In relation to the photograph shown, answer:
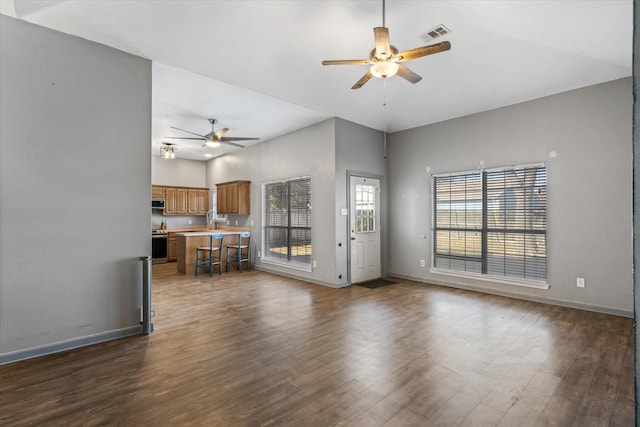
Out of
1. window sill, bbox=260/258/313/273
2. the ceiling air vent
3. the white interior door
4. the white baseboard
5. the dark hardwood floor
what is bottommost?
the dark hardwood floor

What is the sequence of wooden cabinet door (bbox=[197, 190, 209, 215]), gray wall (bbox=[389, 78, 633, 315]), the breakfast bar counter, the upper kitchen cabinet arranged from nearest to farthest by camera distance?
gray wall (bbox=[389, 78, 633, 315]) → the breakfast bar counter → the upper kitchen cabinet → wooden cabinet door (bbox=[197, 190, 209, 215])

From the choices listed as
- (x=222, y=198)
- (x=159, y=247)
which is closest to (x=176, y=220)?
(x=159, y=247)

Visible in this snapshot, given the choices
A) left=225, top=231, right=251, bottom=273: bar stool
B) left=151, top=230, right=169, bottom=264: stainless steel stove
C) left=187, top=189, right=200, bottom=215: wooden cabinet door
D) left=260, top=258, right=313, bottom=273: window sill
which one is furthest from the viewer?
left=187, top=189, right=200, bottom=215: wooden cabinet door

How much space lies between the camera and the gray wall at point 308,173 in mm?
5832

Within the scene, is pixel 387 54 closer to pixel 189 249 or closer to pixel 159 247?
pixel 189 249

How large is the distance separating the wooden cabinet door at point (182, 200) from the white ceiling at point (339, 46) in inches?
177

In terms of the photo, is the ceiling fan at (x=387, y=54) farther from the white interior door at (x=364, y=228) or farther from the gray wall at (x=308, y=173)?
the white interior door at (x=364, y=228)

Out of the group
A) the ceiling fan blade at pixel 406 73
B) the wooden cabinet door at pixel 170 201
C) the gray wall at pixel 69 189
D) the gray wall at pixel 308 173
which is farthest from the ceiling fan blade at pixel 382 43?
the wooden cabinet door at pixel 170 201

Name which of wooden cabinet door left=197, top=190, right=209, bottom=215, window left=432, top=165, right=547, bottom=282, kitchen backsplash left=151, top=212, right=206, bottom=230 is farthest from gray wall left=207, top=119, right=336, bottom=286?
kitchen backsplash left=151, top=212, right=206, bottom=230

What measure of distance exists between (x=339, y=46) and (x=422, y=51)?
1093mm

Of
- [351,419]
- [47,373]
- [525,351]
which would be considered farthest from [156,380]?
[525,351]

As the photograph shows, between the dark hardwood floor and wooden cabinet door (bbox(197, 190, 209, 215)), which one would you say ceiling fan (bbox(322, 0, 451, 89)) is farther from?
wooden cabinet door (bbox(197, 190, 209, 215))

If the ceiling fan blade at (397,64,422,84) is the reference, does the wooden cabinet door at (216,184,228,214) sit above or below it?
below

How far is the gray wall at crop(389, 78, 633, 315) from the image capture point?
4.05 metres
